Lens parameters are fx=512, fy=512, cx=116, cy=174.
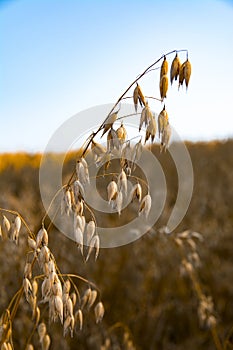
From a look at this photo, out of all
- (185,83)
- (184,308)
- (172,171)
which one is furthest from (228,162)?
(185,83)

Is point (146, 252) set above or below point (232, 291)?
above

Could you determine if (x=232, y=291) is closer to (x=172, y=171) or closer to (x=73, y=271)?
(x=73, y=271)

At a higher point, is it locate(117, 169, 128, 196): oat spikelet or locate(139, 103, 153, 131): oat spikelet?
locate(139, 103, 153, 131): oat spikelet

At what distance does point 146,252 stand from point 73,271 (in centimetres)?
51

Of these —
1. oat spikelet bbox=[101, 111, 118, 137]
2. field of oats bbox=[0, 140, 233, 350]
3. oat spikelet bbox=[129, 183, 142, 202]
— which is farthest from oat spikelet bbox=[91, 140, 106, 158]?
field of oats bbox=[0, 140, 233, 350]

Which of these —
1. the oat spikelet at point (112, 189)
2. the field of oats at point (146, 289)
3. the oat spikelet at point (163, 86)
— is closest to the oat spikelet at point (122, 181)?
the oat spikelet at point (112, 189)

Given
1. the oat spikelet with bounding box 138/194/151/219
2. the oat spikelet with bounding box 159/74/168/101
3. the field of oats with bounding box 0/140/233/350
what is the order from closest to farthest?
1. the oat spikelet with bounding box 159/74/168/101
2. the oat spikelet with bounding box 138/194/151/219
3. the field of oats with bounding box 0/140/233/350

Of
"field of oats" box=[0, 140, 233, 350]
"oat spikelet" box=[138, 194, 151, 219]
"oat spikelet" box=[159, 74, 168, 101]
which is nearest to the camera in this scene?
"oat spikelet" box=[159, 74, 168, 101]

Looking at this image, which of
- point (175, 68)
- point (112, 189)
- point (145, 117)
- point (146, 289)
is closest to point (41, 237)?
point (112, 189)

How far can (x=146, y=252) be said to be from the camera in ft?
10.7

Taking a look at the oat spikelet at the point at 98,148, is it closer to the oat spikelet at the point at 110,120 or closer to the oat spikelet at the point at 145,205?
the oat spikelet at the point at 110,120

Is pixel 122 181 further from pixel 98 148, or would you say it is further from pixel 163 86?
pixel 163 86

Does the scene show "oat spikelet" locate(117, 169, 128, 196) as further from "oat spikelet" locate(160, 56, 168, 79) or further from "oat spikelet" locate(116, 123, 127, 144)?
"oat spikelet" locate(160, 56, 168, 79)

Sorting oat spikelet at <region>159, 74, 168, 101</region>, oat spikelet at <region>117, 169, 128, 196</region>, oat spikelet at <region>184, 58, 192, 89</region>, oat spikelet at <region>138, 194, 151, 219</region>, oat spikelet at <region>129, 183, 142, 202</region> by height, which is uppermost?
oat spikelet at <region>184, 58, 192, 89</region>
